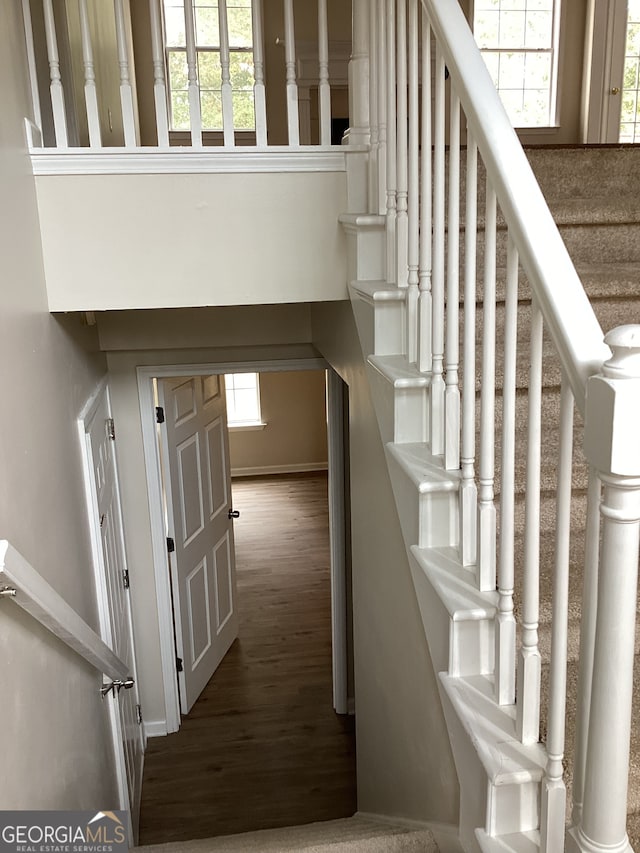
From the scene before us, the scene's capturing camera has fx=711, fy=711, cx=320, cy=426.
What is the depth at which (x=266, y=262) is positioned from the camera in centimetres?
219

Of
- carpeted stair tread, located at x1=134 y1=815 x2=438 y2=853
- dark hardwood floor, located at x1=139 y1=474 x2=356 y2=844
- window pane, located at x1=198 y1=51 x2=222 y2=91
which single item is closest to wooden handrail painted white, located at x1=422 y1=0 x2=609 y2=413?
carpeted stair tread, located at x1=134 y1=815 x2=438 y2=853

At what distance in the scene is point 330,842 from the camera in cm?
182

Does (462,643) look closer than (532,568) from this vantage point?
No

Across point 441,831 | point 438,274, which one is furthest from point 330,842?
point 438,274

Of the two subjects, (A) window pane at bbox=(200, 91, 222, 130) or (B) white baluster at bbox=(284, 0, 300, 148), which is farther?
(A) window pane at bbox=(200, 91, 222, 130)

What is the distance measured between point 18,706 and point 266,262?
1381 mm

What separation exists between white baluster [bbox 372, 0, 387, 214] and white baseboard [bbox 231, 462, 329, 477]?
6634mm

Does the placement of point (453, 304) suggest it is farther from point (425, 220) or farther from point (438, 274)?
point (425, 220)

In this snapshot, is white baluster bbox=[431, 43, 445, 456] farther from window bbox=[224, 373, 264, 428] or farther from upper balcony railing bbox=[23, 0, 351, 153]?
window bbox=[224, 373, 264, 428]

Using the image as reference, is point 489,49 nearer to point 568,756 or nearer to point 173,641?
point 173,641

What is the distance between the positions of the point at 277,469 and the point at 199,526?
13.6 ft

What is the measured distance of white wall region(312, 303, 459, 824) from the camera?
1.73 m

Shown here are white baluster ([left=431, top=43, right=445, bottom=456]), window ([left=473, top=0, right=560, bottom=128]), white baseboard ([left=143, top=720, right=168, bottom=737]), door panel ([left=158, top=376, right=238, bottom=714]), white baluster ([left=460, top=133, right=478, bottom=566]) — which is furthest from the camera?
window ([left=473, top=0, right=560, bottom=128])

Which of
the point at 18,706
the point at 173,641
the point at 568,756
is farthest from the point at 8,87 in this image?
the point at 173,641
